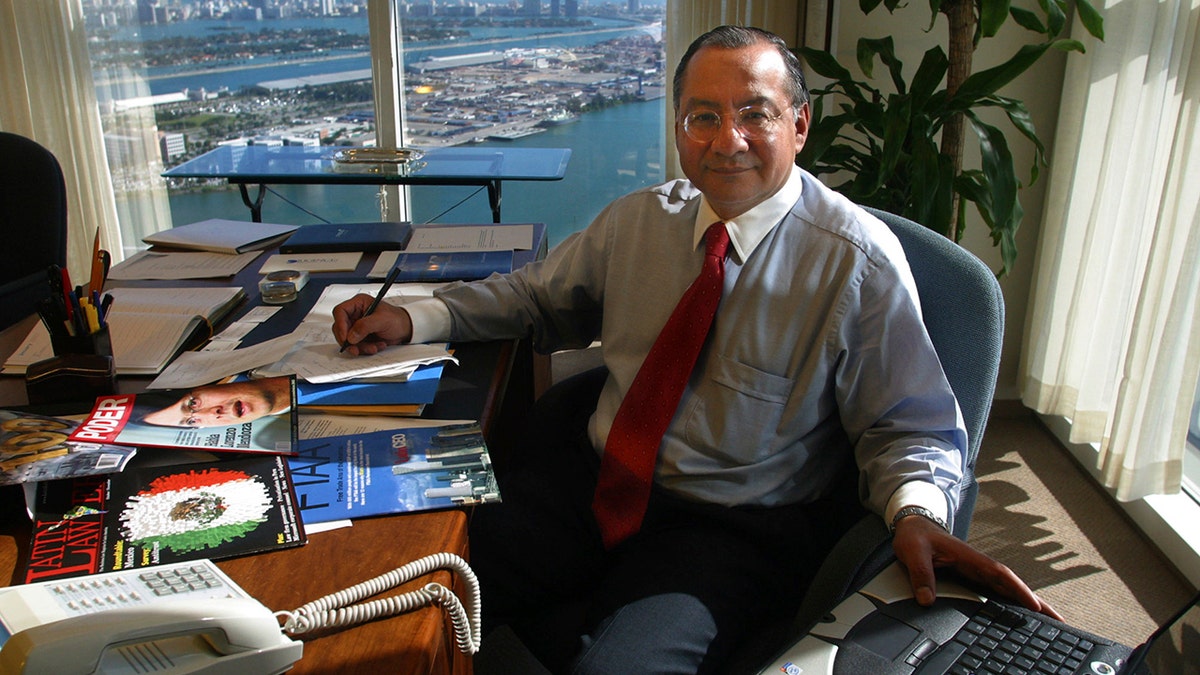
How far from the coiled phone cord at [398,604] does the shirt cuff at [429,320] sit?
2.05 feet

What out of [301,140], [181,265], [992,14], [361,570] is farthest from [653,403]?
[301,140]

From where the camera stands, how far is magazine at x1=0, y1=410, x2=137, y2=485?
106 centimetres

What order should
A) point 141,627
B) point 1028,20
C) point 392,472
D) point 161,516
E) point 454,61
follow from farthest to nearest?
point 454,61 → point 1028,20 → point 392,472 → point 161,516 → point 141,627

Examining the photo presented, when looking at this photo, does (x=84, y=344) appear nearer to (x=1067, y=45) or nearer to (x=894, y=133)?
(x=894, y=133)

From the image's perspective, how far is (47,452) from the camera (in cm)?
110

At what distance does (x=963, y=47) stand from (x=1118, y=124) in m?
0.48

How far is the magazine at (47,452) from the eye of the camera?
3.46 feet

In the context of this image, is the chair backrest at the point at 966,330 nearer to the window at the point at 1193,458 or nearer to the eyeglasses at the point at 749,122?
the eyeglasses at the point at 749,122

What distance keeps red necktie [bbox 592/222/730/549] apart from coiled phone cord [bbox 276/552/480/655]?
455mm

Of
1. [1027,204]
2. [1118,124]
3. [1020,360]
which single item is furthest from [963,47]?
[1020,360]

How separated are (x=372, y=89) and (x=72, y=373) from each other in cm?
238

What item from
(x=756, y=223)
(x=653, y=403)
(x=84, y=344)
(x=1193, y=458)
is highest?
(x=756, y=223)

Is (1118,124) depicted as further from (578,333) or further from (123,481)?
(123,481)

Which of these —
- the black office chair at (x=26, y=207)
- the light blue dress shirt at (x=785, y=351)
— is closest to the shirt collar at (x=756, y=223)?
the light blue dress shirt at (x=785, y=351)
